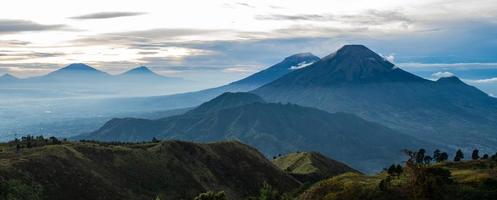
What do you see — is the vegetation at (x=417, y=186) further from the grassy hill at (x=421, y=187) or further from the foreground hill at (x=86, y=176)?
the foreground hill at (x=86, y=176)

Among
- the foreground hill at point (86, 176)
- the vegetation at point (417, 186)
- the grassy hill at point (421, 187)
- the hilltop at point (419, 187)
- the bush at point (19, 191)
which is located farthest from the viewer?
the foreground hill at point (86, 176)

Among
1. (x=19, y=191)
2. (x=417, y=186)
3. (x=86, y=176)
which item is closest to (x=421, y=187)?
(x=417, y=186)

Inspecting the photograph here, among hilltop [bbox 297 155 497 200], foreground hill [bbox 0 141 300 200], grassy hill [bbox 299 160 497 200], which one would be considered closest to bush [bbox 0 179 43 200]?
foreground hill [bbox 0 141 300 200]

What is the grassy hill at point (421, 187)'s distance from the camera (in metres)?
94.3

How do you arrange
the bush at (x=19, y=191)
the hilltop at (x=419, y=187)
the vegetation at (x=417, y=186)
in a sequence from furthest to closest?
the bush at (x=19, y=191) < the hilltop at (x=419, y=187) < the vegetation at (x=417, y=186)

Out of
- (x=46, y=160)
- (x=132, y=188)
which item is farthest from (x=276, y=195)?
(x=46, y=160)

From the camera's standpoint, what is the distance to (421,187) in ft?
306

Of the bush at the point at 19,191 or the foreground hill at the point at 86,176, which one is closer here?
the bush at the point at 19,191

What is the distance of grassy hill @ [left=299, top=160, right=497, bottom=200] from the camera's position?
9431 centimetres

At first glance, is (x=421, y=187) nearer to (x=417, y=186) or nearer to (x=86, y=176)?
(x=417, y=186)

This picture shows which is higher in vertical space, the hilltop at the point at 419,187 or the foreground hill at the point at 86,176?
the hilltop at the point at 419,187

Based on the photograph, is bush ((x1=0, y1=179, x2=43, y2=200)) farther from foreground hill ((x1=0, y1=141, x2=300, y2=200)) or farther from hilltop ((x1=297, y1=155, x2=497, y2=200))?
hilltop ((x1=297, y1=155, x2=497, y2=200))

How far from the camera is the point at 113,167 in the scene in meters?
185

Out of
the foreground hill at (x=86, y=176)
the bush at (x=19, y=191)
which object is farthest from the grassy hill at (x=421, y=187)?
the foreground hill at (x=86, y=176)
